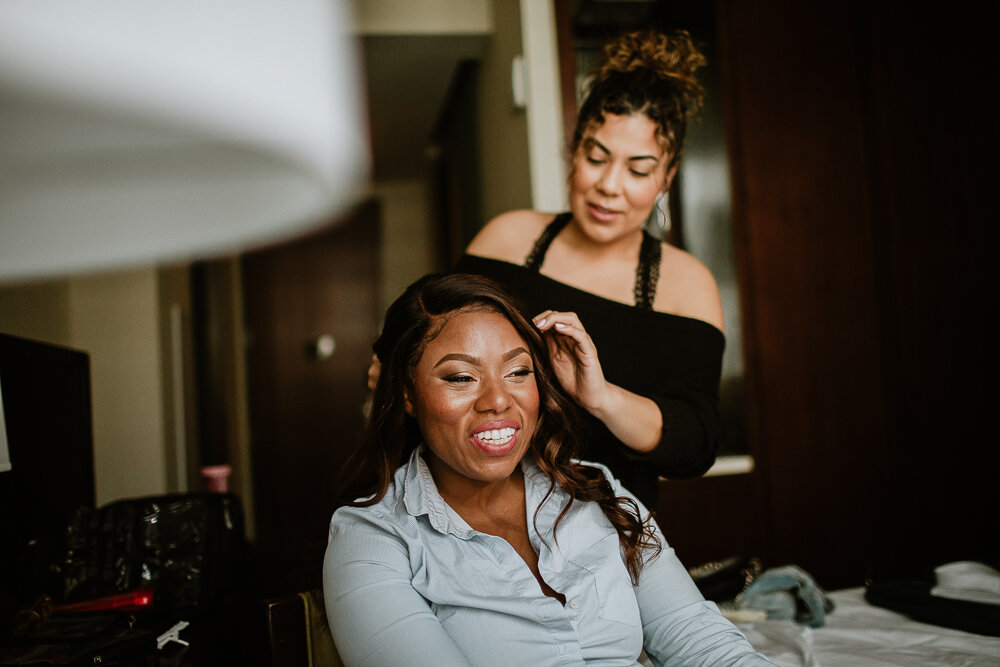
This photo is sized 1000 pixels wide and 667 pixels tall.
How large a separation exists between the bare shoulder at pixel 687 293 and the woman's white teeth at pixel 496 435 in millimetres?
560

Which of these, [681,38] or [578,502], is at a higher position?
[681,38]

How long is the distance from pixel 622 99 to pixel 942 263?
1.89 metres

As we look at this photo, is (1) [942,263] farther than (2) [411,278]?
No

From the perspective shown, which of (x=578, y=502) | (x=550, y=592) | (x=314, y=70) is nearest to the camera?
(x=314, y=70)

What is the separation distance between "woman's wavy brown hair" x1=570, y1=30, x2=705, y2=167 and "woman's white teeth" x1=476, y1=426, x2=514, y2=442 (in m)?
0.69

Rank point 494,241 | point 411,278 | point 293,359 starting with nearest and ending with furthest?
point 494,241
point 293,359
point 411,278

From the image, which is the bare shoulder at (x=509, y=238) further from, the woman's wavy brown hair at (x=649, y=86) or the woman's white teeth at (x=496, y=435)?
the woman's white teeth at (x=496, y=435)

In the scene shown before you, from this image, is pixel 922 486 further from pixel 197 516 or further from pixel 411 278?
pixel 411 278

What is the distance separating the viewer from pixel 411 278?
5.05m

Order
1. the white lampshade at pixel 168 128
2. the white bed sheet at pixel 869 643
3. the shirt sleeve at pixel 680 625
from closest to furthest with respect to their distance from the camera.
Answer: the white lampshade at pixel 168 128 < the shirt sleeve at pixel 680 625 < the white bed sheet at pixel 869 643

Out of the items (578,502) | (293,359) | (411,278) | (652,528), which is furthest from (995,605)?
(411,278)

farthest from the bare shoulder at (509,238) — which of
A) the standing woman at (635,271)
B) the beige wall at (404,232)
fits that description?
the beige wall at (404,232)

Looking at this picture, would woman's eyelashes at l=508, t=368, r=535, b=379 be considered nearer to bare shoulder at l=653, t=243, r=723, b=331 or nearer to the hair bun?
bare shoulder at l=653, t=243, r=723, b=331

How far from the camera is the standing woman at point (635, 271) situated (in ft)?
5.28
